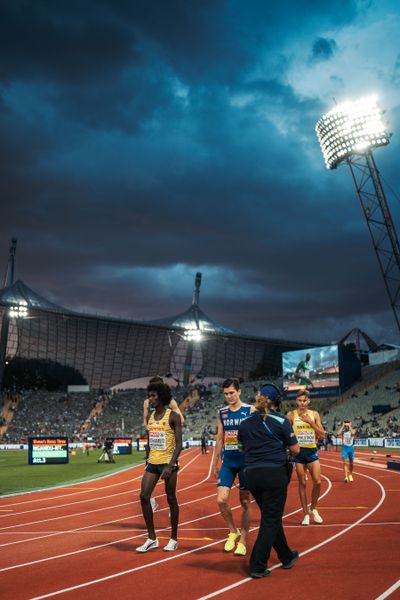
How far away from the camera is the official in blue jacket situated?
238 inches

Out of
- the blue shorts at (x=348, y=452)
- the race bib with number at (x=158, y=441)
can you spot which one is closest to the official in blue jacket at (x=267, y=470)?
the race bib with number at (x=158, y=441)

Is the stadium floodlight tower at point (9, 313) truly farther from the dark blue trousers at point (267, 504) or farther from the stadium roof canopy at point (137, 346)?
the dark blue trousers at point (267, 504)

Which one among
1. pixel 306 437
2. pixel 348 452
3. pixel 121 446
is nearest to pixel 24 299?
pixel 121 446

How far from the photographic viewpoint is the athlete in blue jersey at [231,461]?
7.56 m

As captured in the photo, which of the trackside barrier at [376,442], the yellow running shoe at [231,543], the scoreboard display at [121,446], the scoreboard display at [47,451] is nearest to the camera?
the yellow running shoe at [231,543]

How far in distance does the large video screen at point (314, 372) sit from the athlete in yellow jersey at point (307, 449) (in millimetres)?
56304

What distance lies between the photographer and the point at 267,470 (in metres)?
6.14

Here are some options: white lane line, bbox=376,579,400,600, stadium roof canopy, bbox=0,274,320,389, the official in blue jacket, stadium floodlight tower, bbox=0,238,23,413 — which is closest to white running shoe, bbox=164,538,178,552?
the official in blue jacket

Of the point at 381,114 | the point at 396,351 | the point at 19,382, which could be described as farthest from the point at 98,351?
the point at 381,114

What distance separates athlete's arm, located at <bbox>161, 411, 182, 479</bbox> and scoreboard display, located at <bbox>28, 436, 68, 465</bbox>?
26.0m

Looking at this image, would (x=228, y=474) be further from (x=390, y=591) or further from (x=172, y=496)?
(x=390, y=591)

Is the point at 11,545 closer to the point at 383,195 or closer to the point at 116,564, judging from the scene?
the point at 116,564

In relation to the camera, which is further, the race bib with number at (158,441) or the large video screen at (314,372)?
the large video screen at (314,372)

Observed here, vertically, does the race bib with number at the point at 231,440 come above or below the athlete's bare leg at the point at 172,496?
above
